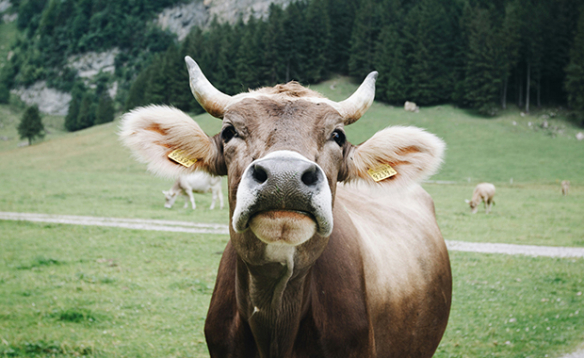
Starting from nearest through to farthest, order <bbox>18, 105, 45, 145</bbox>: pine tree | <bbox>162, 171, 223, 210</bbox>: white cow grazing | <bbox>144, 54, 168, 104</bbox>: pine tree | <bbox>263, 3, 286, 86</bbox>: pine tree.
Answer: <bbox>162, 171, 223, 210</bbox>: white cow grazing → <bbox>18, 105, 45, 145</bbox>: pine tree → <bbox>263, 3, 286, 86</bbox>: pine tree → <bbox>144, 54, 168, 104</bbox>: pine tree

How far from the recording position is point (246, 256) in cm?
246

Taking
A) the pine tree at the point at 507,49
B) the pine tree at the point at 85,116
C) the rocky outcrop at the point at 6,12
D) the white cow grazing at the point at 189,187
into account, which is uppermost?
the rocky outcrop at the point at 6,12

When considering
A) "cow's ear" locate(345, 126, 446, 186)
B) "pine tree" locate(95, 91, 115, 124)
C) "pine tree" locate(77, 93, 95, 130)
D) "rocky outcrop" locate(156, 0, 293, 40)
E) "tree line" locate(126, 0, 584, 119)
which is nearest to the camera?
"cow's ear" locate(345, 126, 446, 186)

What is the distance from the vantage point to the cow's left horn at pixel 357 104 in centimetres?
302

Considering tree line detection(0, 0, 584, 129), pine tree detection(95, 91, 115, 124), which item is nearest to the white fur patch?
tree line detection(0, 0, 584, 129)

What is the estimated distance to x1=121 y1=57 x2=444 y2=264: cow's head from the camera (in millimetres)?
2061

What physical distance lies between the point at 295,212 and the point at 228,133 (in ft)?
2.97

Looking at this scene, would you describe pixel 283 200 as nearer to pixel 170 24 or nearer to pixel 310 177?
pixel 310 177

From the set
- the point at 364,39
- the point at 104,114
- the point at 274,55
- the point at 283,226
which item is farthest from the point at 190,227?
the point at 104,114

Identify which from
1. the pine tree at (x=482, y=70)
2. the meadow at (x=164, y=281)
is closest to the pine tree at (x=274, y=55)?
the pine tree at (x=482, y=70)

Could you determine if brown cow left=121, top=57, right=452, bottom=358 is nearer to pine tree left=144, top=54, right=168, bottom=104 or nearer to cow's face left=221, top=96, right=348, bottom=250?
cow's face left=221, top=96, right=348, bottom=250

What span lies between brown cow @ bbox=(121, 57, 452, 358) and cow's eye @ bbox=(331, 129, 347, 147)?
0.04 feet

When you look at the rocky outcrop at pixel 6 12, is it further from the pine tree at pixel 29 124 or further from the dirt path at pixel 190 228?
the dirt path at pixel 190 228

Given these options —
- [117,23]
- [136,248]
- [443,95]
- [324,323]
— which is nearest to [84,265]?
[136,248]
